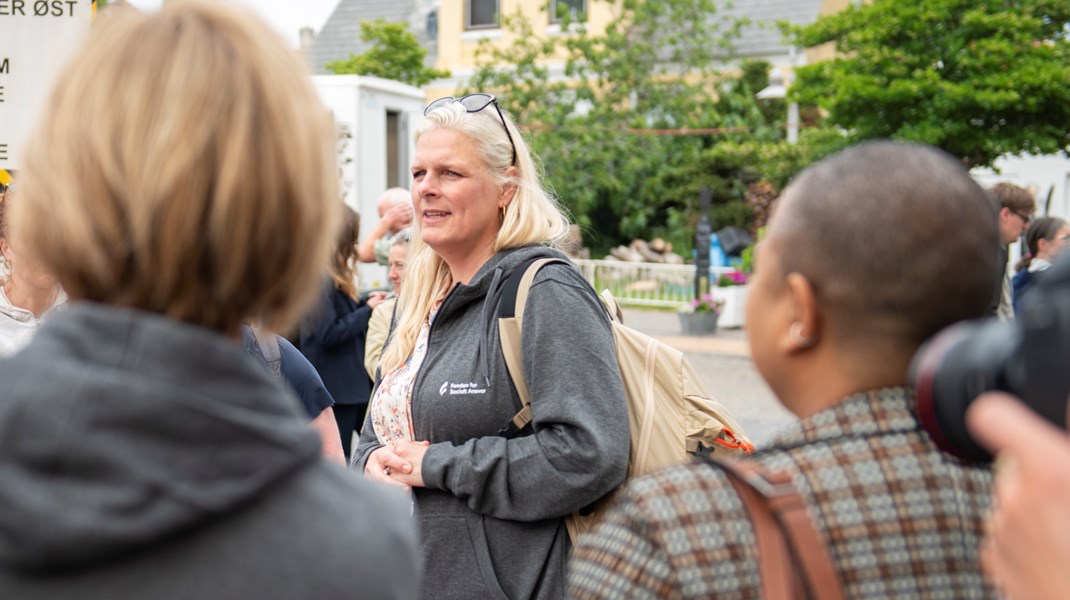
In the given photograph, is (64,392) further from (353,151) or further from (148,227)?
(353,151)

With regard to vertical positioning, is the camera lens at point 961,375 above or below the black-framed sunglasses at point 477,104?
below

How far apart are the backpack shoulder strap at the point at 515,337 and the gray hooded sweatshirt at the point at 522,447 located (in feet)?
0.08

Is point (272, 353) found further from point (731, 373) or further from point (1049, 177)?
point (1049, 177)

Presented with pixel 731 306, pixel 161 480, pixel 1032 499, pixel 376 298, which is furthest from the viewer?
pixel 731 306

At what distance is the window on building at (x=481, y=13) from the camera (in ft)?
91.2

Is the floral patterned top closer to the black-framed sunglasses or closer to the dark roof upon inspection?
the black-framed sunglasses

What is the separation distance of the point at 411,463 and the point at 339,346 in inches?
130

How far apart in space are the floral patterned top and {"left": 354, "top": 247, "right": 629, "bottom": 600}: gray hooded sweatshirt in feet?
0.35

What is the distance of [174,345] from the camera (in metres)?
1.13

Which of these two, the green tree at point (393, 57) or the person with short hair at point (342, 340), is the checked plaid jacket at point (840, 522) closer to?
the person with short hair at point (342, 340)

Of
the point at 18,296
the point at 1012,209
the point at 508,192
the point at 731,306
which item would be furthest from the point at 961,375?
the point at 731,306

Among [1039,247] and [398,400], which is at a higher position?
[398,400]

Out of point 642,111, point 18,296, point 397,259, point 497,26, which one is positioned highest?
point 497,26

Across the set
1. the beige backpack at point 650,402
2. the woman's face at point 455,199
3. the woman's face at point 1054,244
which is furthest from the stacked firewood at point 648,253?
the beige backpack at point 650,402
